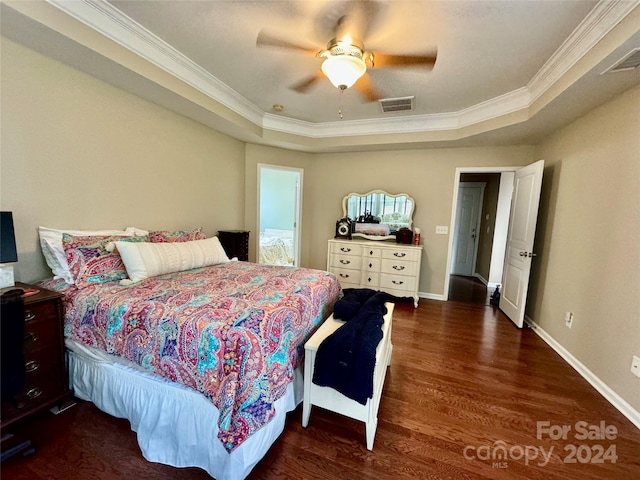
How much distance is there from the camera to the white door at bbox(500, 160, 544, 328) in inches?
122

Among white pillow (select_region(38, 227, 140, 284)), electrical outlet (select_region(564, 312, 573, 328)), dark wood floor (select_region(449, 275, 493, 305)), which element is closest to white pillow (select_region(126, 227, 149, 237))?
white pillow (select_region(38, 227, 140, 284))

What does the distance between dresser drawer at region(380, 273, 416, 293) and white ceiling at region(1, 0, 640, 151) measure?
204 cm

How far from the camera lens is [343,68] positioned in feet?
6.35

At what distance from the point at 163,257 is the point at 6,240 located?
849mm

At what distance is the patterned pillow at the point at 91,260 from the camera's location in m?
1.88

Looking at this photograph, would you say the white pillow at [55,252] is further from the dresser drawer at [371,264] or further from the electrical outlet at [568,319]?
the electrical outlet at [568,319]

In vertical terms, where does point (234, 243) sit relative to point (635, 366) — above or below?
above

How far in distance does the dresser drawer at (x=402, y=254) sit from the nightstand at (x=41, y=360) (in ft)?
11.2

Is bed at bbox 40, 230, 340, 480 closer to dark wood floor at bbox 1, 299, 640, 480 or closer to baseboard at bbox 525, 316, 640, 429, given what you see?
dark wood floor at bbox 1, 299, 640, 480

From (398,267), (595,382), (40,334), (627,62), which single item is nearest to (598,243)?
(595,382)

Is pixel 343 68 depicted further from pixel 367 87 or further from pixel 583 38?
pixel 583 38

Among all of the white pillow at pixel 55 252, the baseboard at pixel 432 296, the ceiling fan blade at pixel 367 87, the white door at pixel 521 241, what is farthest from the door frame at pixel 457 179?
the white pillow at pixel 55 252

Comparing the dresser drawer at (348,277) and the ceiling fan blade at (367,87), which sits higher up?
the ceiling fan blade at (367,87)

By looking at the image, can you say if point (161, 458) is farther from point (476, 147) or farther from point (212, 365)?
point (476, 147)
